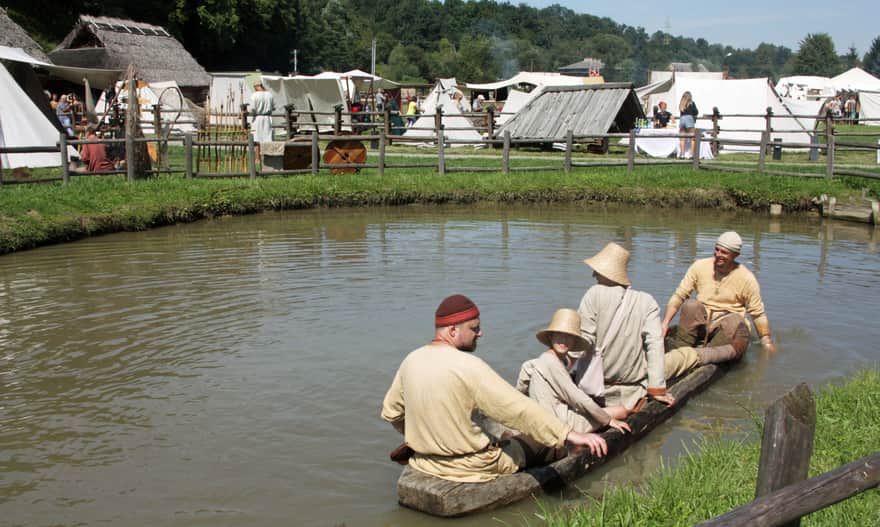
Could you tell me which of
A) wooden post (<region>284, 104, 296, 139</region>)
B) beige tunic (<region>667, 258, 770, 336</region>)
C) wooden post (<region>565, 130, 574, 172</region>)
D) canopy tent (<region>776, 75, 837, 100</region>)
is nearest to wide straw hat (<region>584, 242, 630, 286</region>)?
beige tunic (<region>667, 258, 770, 336</region>)

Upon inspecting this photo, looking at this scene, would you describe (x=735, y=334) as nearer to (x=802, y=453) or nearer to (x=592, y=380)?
(x=592, y=380)

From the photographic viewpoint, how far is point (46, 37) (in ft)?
153

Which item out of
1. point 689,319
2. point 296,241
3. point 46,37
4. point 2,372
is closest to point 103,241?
point 296,241

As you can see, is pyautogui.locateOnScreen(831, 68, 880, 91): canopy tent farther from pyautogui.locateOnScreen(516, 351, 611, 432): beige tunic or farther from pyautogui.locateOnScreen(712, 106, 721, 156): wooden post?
pyautogui.locateOnScreen(516, 351, 611, 432): beige tunic

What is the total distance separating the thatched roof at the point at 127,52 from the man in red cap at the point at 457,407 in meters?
35.5

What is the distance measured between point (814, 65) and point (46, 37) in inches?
4747

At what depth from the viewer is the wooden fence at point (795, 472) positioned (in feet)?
11.3

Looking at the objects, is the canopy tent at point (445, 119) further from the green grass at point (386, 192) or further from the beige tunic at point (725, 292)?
the beige tunic at point (725, 292)

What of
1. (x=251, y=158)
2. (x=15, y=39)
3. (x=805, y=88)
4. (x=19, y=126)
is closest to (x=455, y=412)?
(x=251, y=158)

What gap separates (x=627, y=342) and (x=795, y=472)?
9.88ft

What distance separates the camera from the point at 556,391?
19.7 feet

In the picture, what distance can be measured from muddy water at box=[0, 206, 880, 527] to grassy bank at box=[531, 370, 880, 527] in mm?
607

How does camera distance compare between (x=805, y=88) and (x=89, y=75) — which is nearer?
(x=89, y=75)

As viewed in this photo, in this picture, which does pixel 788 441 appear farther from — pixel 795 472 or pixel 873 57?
pixel 873 57
